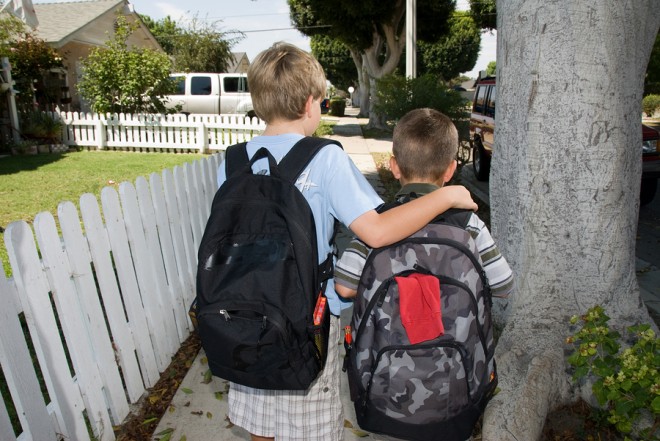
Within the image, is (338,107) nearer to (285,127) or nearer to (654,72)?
(654,72)

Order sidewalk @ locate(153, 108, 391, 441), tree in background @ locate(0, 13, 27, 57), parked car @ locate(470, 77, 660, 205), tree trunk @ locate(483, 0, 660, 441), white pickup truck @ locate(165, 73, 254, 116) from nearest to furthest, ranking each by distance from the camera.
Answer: tree trunk @ locate(483, 0, 660, 441) < sidewalk @ locate(153, 108, 391, 441) < parked car @ locate(470, 77, 660, 205) < tree in background @ locate(0, 13, 27, 57) < white pickup truck @ locate(165, 73, 254, 116)

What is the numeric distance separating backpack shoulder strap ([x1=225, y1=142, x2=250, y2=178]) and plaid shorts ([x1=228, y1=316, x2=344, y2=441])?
65 cm

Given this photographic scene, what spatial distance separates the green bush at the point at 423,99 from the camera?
33.5 ft

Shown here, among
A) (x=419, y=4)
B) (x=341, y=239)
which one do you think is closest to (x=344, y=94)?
(x=419, y=4)

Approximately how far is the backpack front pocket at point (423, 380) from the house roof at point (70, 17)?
1945cm

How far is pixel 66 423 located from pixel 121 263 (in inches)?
34.9

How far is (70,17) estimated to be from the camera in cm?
2069

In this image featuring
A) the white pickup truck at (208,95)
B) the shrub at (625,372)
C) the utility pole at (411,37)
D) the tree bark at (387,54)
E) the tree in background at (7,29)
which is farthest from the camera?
the tree bark at (387,54)

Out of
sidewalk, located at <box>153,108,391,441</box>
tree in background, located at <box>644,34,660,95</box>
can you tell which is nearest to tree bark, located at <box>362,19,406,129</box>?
tree in background, located at <box>644,34,660,95</box>

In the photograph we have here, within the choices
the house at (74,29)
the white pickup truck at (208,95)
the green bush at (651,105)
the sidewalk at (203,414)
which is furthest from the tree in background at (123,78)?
the green bush at (651,105)

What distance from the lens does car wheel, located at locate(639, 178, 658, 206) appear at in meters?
8.23

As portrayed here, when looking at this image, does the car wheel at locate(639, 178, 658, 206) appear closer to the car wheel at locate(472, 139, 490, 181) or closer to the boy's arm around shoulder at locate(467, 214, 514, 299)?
the car wheel at locate(472, 139, 490, 181)

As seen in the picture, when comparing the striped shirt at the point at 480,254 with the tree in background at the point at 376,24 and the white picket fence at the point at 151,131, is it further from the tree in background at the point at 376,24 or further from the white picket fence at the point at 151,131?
the tree in background at the point at 376,24

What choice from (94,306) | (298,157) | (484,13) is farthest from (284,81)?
(484,13)
